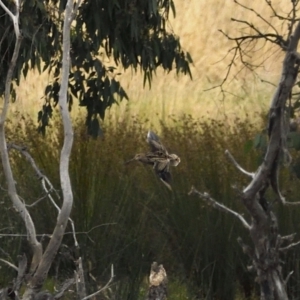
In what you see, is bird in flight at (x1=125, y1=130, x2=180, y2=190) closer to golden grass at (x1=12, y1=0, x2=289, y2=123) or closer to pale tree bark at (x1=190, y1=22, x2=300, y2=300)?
pale tree bark at (x1=190, y1=22, x2=300, y2=300)

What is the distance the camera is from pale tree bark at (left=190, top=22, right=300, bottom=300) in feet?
7.18

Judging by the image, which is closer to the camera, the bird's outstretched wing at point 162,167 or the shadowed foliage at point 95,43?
the bird's outstretched wing at point 162,167

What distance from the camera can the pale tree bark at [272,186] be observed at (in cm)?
219

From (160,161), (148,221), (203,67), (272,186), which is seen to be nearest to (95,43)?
(148,221)

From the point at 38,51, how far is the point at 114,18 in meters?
0.44

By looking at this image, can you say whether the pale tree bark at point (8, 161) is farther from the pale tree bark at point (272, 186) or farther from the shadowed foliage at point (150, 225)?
the shadowed foliage at point (150, 225)

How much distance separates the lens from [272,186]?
2361mm

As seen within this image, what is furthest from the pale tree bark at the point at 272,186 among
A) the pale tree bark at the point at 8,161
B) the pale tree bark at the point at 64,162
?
Answer: the pale tree bark at the point at 8,161

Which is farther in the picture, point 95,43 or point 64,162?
point 95,43

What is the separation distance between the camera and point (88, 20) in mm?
4484

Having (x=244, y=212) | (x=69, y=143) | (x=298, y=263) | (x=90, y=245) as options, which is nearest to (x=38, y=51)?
(x=90, y=245)

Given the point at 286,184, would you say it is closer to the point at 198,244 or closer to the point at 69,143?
the point at 198,244

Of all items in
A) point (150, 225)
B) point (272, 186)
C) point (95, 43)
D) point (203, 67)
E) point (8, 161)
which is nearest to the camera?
point (272, 186)

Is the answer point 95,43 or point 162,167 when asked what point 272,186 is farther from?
point 95,43
